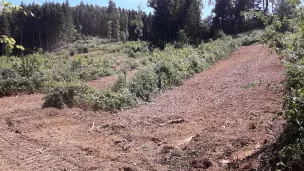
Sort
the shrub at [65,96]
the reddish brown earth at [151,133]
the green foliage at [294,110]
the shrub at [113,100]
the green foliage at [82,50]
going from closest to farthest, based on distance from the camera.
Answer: the green foliage at [294,110]
the reddish brown earth at [151,133]
the shrub at [113,100]
the shrub at [65,96]
the green foliage at [82,50]

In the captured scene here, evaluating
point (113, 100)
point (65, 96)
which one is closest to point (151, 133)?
point (113, 100)

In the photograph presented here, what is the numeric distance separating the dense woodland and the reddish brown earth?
346 inches

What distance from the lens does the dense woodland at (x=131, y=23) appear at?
99.4 ft

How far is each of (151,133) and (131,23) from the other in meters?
49.8

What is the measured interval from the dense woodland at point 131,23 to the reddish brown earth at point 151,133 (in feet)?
28.8

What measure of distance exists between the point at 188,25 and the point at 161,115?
24469 millimetres

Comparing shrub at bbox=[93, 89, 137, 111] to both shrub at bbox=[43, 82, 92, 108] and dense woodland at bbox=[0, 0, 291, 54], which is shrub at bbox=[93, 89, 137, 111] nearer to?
shrub at bbox=[43, 82, 92, 108]

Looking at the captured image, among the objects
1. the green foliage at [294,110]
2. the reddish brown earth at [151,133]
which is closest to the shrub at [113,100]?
the reddish brown earth at [151,133]

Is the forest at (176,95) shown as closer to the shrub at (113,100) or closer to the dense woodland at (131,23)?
the shrub at (113,100)

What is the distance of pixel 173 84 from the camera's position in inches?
413

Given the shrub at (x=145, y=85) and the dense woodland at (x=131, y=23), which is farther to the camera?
the dense woodland at (x=131, y=23)

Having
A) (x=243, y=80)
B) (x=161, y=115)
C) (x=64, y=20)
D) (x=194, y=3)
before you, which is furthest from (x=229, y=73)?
(x=64, y=20)

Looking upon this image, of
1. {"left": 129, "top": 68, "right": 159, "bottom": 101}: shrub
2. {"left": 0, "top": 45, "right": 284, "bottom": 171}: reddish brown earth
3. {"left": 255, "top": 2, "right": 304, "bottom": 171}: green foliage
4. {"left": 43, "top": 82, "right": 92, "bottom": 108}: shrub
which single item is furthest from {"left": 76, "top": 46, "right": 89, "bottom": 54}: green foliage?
{"left": 255, "top": 2, "right": 304, "bottom": 171}: green foliage

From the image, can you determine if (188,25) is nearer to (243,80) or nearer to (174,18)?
(174,18)
